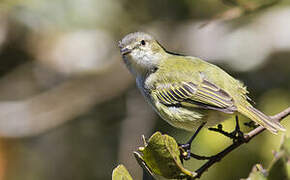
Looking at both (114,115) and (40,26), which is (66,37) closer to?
(40,26)

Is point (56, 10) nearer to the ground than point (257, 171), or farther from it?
farther from it

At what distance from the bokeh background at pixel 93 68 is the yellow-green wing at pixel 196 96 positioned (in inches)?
62.5

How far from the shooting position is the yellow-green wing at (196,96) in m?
2.99

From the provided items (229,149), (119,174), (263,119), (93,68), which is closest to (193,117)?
(263,119)

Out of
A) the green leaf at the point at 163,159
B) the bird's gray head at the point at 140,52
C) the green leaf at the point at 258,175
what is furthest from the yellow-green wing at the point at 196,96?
the green leaf at the point at 258,175

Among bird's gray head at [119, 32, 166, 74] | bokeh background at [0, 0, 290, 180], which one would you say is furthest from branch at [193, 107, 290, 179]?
bokeh background at [0, 0, 290, 180]

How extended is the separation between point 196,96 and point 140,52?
649 mm

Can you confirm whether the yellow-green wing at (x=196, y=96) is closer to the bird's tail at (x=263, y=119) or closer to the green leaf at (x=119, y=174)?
the bird's tail at (x=263, y=119)

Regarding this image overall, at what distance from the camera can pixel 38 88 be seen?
642 cm

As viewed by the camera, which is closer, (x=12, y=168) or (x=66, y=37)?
(x=12, y=168)

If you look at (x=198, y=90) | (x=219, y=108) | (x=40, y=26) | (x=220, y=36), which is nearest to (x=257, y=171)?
(x=219, y=108)

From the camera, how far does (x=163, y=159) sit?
221cm

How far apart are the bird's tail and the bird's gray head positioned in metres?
0.87

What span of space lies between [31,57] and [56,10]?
0.99 metres
